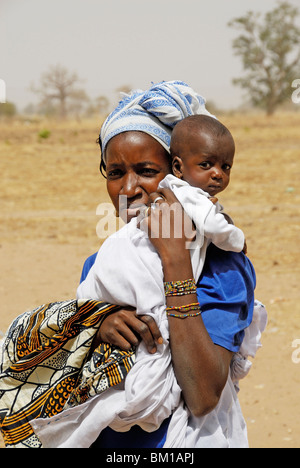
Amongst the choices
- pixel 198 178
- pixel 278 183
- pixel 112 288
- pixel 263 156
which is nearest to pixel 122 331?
pixel 112 288

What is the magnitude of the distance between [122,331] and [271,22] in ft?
131

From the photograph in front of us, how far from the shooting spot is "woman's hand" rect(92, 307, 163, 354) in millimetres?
1743

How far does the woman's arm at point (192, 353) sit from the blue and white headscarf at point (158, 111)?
21.6 inches

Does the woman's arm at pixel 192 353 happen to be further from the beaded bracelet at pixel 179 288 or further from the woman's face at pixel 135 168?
the woman's face at pixel 135 168

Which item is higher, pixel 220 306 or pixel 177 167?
pixel 177 167

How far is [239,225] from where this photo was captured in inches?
411

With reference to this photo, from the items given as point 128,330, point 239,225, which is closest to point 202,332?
point 128,330

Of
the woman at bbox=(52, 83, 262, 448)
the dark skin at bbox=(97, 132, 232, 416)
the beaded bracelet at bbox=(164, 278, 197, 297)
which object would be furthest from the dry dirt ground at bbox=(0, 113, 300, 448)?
the beaded bracelet at bbox=(164, 278, 197, 297)

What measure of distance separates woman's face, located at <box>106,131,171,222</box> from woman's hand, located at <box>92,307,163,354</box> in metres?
0.41

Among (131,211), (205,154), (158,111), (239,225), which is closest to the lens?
(205,154)

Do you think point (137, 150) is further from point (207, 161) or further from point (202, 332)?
point (202, 332)

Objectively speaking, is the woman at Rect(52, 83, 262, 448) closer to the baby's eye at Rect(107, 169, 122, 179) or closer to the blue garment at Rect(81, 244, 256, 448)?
the blue garment at Rect(81, 244, 256, 448)

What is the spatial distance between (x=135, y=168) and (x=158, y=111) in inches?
8.1
